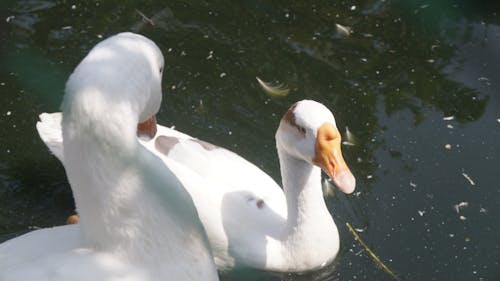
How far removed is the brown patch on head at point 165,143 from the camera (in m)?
4.11

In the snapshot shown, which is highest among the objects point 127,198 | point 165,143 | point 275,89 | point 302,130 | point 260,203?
point 127,198

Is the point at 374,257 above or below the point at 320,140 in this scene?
below

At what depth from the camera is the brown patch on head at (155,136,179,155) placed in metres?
4.11

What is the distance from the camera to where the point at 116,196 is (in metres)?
2.73

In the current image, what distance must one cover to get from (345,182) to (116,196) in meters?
1.23

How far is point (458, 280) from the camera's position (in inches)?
155

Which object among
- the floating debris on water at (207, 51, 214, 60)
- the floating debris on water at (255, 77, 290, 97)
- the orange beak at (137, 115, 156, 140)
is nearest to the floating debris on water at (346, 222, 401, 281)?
the floating debris on water at (255, 77, 290, 97)

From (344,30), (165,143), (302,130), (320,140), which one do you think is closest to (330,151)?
(320,140)

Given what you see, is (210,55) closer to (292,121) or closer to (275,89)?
(275,89)

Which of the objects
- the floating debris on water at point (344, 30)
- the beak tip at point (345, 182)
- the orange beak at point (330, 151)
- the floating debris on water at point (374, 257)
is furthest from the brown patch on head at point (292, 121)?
the floating debris on water at point (344, 30)

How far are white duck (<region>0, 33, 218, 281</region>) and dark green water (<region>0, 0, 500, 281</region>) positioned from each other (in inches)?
43.7

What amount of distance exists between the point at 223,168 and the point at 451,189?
1.35 meters

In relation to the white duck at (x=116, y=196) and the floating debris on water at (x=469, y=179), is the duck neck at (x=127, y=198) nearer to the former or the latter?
the white duck at (x=116, y=196)

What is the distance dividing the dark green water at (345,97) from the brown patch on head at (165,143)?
2.21 feet
